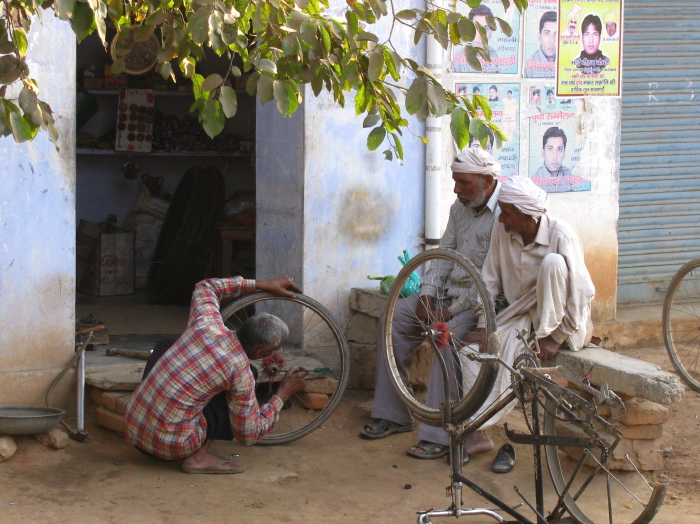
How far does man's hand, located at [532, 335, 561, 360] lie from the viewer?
4430mm

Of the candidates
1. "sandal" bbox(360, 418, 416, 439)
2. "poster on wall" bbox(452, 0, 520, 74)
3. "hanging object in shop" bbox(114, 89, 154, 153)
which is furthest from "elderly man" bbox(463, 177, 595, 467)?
"hanging object in shop" bbox(114, 89, 154, 153)

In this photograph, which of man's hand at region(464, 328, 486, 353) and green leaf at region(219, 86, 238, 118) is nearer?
green leaf at region(219, 86, 238, 118)

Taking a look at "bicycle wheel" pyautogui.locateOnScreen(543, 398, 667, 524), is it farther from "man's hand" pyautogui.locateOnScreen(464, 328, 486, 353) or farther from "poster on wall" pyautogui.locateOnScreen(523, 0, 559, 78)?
"poster on wall" pyautogui.locateOnScreen(523, 0, 559, 78)

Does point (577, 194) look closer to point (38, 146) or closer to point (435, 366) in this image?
point (435, 366)

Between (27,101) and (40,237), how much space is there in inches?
92.5

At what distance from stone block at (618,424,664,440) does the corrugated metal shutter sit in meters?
2.96

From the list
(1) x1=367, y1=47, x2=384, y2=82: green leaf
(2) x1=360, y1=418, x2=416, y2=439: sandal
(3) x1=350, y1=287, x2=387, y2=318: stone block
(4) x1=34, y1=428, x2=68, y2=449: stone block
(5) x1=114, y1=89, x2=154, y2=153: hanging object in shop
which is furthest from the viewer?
(5) x1=114, y1=89, x2=154, y2=153: hanging object in shop

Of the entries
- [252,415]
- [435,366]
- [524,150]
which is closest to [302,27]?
[252,415]

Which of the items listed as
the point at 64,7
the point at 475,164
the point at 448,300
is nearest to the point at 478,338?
the point at 448,300

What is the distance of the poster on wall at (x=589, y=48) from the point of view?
6.21 metres

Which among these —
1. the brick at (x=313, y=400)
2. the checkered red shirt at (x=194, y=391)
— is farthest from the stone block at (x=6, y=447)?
the brick at (x=313, y=400)

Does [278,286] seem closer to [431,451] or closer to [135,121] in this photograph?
[431,451]

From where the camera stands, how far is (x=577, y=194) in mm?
6402

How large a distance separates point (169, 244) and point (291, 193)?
2603 mm
